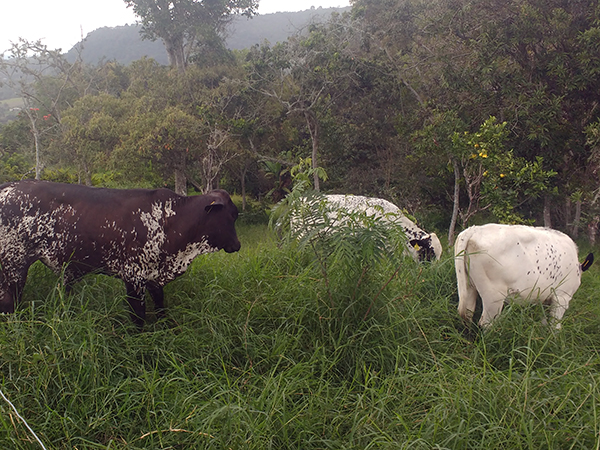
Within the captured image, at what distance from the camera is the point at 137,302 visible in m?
3.49

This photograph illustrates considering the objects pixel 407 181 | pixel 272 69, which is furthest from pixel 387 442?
pixel 272 69

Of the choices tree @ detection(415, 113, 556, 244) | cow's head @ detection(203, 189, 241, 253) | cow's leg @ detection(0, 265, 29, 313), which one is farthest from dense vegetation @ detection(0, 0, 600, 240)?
cow's leg @ detection(0, 265, 29, 313)

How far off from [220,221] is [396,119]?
8.79 metres

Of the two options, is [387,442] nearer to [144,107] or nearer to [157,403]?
[157,403]

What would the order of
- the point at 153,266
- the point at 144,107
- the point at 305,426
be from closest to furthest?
the point at 305,426
the point at 153,266
the point at 144,107

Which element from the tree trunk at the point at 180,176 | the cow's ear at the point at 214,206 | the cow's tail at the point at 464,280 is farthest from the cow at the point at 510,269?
the tree trunk at the point at 180,176

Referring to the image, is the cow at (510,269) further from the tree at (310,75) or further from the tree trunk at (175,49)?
the tree trunk at (175,49)

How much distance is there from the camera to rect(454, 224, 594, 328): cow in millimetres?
3807

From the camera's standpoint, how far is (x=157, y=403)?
2564 mm

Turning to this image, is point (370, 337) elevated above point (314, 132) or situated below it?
below

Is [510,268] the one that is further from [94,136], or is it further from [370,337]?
[94,136]

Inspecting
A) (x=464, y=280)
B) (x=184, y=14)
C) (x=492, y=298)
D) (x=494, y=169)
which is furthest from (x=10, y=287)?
(x=184, y=14)

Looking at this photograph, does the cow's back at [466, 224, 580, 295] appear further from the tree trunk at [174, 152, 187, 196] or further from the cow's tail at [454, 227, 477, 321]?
the tree trunk at [174, 152, 187, 196]

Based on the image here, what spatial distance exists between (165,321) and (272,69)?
10733 millimetres
